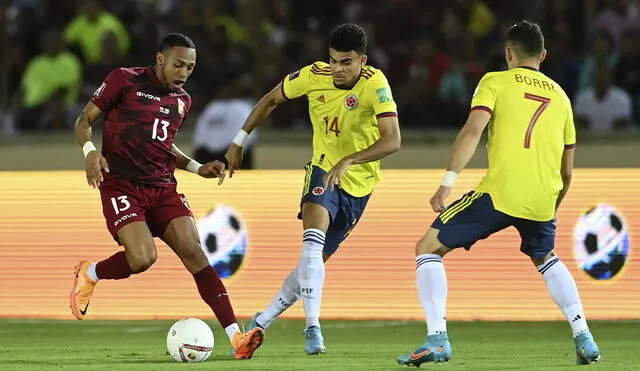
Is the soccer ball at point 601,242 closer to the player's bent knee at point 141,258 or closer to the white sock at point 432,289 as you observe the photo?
the white sock at point 432,289

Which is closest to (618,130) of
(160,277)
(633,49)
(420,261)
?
(633,49)

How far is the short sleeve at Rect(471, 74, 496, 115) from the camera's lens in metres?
7.80

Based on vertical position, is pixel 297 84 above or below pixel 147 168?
above

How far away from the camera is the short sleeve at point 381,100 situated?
9.03 meters

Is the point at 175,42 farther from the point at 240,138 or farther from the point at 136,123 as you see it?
the point at 240,138

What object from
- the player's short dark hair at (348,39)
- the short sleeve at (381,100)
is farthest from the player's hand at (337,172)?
the player's short dark hair at (348,39)

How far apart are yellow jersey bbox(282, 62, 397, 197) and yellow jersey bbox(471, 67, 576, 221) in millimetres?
1276

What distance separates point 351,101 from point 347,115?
0.09 m

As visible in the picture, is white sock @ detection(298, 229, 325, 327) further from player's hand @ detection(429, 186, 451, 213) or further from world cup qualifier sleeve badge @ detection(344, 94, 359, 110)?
player's hand @ detection(429, 186, 451, 213)

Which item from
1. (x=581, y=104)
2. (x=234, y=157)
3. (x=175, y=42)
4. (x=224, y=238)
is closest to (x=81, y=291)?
(x=234, y=157)

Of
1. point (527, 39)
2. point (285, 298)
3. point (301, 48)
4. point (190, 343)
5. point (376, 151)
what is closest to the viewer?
point (527, 39)

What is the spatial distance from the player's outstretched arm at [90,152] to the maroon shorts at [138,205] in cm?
24

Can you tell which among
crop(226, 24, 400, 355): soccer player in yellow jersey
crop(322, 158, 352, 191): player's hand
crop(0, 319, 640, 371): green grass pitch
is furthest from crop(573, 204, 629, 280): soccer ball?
crop(322, 158, 352, 191): player's hand

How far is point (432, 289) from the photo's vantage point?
785 cm
